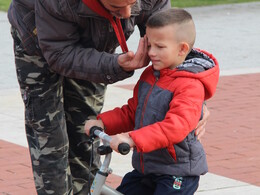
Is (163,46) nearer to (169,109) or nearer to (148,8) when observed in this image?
(169,109)

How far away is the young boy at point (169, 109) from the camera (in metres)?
3.38

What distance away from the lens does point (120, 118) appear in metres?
3.75

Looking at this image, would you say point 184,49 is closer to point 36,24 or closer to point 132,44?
point 36,24

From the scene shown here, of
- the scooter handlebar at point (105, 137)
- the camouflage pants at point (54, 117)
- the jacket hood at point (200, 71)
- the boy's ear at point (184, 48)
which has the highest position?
the boy's ear at point (184, 48)

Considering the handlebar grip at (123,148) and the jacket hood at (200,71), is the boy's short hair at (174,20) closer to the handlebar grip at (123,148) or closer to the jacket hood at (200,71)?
the jacket hood at (200,71)

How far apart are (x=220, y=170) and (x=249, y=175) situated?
236 millimetres

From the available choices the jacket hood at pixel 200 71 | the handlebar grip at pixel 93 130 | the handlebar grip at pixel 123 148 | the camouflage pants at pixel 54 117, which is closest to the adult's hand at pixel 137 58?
the jacket hood at pixel 200 71

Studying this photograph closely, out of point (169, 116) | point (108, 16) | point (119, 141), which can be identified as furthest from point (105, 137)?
point (108, 16)

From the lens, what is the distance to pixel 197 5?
49.5 ft

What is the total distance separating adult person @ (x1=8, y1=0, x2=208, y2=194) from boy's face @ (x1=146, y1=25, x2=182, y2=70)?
74 millimetres

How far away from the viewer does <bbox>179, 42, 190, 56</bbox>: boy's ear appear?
3529 millimetres

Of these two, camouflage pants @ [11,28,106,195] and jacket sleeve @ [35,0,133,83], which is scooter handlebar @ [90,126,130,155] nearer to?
jacket sleeve @ [35,0,133,83]

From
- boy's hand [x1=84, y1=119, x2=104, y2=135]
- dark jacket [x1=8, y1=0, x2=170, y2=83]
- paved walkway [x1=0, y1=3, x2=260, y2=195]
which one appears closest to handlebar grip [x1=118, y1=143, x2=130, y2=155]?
boy's hand [x1=84, y1=119, x2=104, y2=135]

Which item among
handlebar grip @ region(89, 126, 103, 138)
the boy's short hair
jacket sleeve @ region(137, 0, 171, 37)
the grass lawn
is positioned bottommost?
the grass lawn
